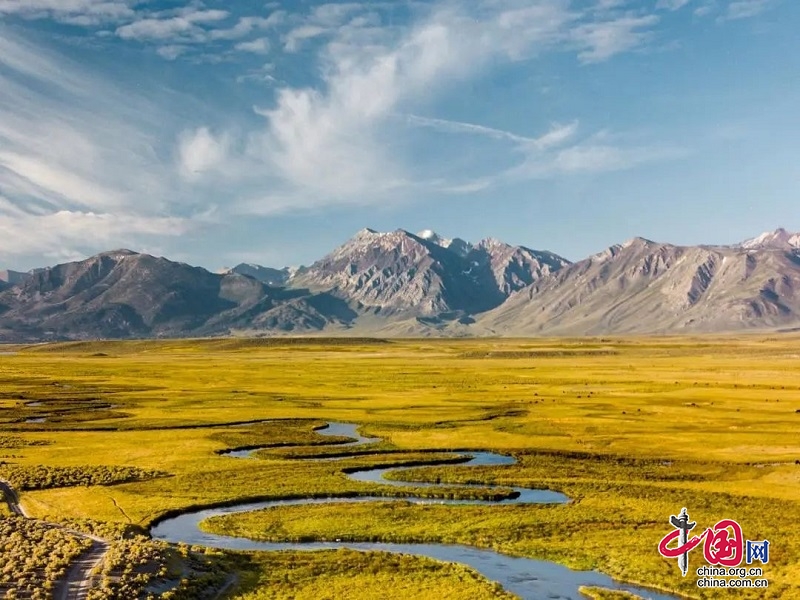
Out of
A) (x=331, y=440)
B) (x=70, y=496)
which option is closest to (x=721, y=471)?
(x=331, y=440)

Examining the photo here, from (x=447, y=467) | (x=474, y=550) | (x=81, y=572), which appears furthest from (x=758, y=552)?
(x=81, y=572)

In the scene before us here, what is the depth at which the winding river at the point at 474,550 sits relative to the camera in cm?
3597

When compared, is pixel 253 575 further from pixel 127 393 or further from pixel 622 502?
pixel 127 393

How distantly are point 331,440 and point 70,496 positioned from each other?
32.9m

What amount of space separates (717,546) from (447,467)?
2959 cm

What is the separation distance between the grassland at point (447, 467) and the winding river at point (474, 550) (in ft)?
3.29

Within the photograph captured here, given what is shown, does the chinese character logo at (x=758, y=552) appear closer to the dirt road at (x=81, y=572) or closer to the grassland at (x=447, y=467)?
the grassland at (x=447, y=467)

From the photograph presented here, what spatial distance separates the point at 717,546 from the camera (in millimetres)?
40250

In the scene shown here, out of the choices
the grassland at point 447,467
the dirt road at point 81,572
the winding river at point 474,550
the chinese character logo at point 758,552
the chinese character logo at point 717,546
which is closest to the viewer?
the dirt road at point 81,572

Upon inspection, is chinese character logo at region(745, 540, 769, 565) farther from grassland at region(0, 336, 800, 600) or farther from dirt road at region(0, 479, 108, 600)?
dirt road at region(0, 479, 108, 600)

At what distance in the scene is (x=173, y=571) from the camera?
35688mm

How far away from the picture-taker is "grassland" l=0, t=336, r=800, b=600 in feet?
130

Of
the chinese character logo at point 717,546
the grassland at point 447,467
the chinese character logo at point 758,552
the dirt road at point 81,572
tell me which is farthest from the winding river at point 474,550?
the chinese character logo at point 758,552

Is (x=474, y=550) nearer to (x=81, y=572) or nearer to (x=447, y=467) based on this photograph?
(x=81, y=572)
